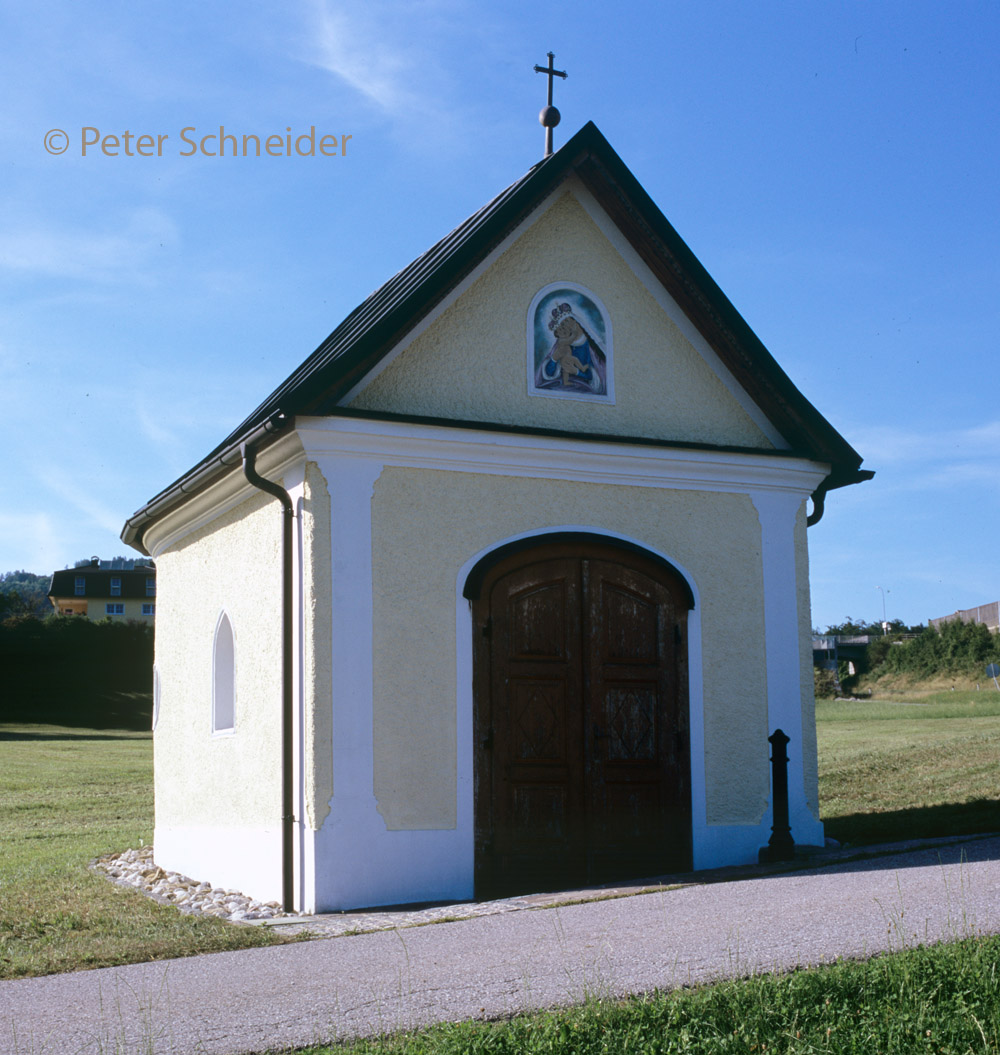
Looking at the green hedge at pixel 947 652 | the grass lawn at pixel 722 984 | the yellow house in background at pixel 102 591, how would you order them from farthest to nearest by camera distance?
1. the yellow house in background at pixel 102 591
2. the green hedge at pixel 947 652
3. the grass lawn at pixel 722 984

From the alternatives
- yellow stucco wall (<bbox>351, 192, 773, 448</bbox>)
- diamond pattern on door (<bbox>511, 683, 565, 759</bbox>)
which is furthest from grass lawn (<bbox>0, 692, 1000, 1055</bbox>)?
yellow stucco wall (<bbox>351, 192, 773, 448</bbox>)

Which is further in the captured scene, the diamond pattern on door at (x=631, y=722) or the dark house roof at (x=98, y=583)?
the dark house roof at (x=98, y=583)

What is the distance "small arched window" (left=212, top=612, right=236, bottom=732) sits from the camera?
11.7 meters

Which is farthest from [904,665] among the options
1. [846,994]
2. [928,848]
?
[846,994]

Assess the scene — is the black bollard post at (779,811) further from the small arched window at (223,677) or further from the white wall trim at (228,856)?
the small arched window at (223,677)

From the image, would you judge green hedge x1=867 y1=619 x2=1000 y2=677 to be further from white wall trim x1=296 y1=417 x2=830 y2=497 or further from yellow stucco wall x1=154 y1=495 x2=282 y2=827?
yellow stucco wall x1=154 y1=495 x2=282 y2=827

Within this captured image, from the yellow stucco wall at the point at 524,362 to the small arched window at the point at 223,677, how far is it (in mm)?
3053

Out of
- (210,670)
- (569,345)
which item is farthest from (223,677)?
(569,345)

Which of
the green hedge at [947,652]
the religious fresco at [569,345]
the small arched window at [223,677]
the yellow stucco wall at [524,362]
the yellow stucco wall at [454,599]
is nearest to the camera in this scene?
the yellow stucco wall at [454,599]

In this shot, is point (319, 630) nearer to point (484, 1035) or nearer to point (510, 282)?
point (510, 282)

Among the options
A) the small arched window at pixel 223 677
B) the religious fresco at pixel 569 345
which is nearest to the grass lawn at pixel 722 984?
the small arched window at pixel 223 677

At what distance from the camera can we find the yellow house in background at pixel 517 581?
31.6ft

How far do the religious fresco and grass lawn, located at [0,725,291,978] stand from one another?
17.5 feet

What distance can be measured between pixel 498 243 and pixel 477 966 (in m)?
6.36
